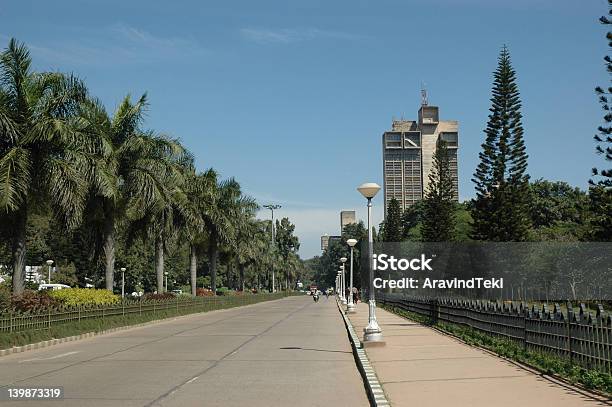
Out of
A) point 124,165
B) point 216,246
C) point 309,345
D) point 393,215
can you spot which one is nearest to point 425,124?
point 393,215

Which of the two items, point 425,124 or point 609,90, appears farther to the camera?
point 425,124

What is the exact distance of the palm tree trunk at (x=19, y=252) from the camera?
79.0ft

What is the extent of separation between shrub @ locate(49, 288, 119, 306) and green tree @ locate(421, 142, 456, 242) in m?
43.3

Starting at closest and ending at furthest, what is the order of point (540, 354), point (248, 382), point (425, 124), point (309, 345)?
point (248, 382)
point (540, 354)
point (309, 345)
point (425, 124)

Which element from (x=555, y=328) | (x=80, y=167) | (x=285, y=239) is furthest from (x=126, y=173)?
(x=285, y=239)

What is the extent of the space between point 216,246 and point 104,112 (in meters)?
23.4

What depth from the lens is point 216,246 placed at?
179 ft

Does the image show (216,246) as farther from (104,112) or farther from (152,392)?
(152,392)

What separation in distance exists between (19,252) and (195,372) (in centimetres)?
1357

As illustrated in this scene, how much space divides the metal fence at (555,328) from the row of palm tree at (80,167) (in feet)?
47.5

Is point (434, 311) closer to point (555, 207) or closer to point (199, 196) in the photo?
point (199, 196)

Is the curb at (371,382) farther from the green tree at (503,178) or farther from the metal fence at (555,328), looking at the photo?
the green tree at (503,178)

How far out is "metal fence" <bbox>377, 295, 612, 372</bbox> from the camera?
35.2 feet

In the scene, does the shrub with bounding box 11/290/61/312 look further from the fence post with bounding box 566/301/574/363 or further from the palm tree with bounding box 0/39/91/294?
the fence post with bounding box 566/301/574/363
